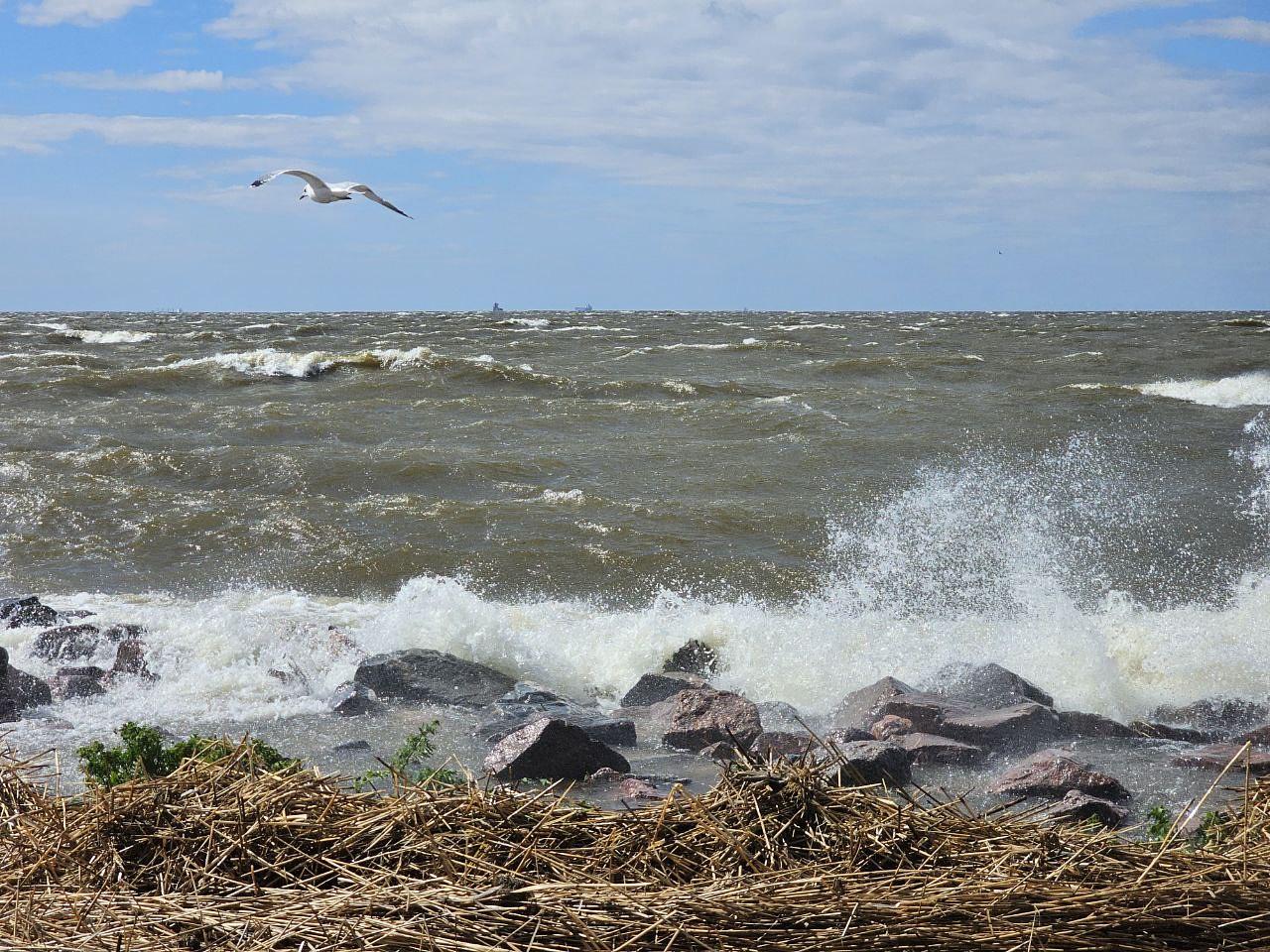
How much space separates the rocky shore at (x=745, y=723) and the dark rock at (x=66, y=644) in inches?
0.4

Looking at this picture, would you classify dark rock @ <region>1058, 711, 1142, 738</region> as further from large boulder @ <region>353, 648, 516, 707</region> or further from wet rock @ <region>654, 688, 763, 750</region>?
large boulder @ <region>353, 648, 516, 707</region>

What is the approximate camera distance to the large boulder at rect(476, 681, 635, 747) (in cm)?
583

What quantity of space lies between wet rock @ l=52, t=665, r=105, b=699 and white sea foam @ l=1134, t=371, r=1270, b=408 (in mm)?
20929

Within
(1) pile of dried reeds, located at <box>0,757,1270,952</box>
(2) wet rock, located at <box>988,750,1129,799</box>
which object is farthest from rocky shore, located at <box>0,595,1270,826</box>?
(1) pile of dried reeds, located at <box>0,757,1270,952</box>

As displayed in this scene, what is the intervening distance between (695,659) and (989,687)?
80.1 inches

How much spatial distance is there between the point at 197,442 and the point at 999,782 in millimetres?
14402

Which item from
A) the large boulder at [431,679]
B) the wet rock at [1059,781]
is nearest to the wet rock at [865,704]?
the wet rock at [1059,781]

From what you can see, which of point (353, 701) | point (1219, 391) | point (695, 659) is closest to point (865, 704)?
point (695, 659)

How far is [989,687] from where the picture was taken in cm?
681

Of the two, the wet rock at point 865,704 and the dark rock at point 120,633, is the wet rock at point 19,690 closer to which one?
the dark rock at point 120,633

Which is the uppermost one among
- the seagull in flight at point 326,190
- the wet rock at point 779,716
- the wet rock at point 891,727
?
the seagull in flight at point 326,190

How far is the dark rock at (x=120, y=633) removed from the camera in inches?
308

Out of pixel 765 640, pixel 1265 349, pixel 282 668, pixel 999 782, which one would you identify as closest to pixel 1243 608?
pixel 765 640

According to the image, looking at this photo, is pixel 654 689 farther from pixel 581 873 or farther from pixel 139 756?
pixel 581 873
